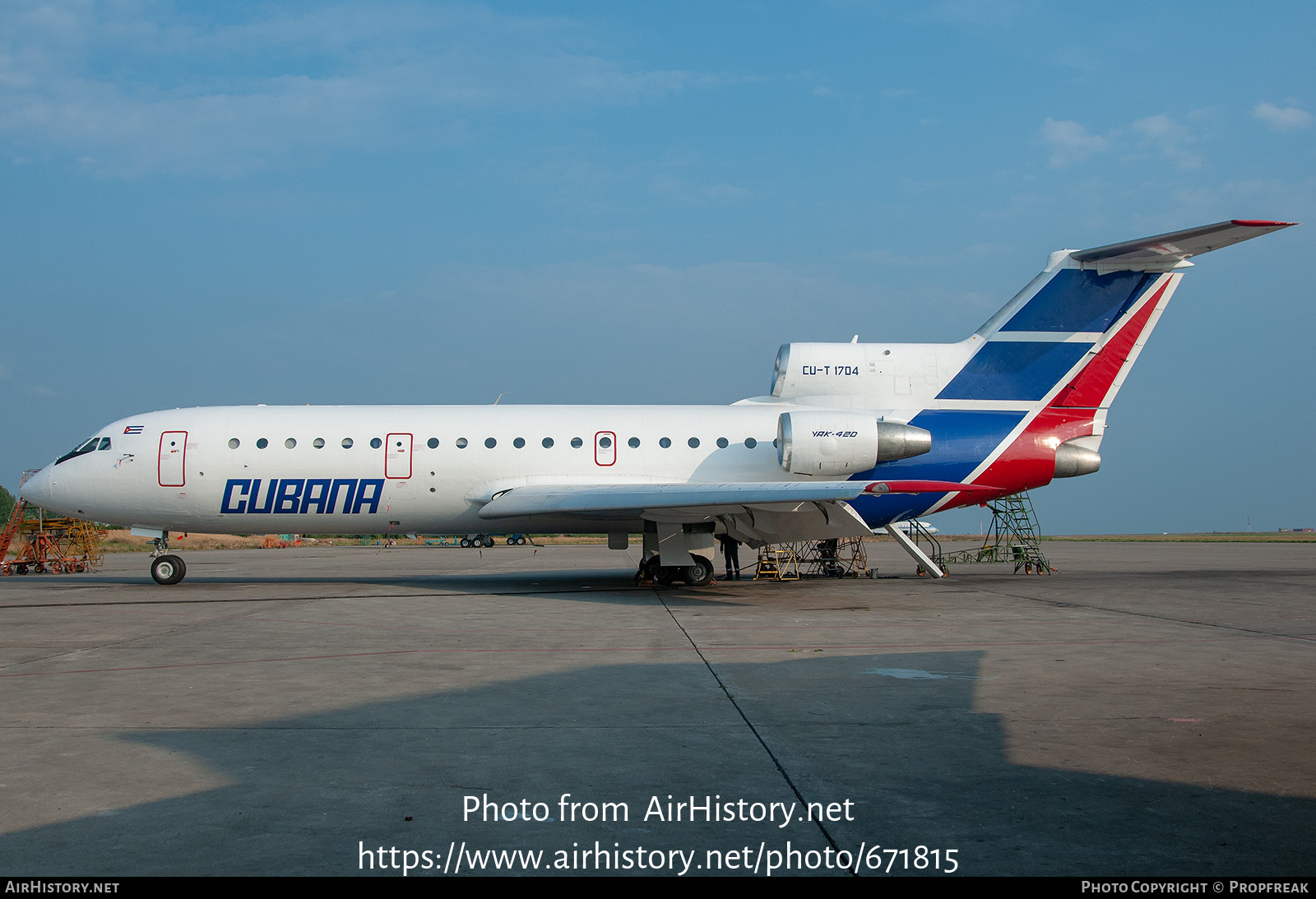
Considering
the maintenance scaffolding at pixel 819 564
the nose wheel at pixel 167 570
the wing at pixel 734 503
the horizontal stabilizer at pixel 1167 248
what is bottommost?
the maintenance scaffolding at pixel 819 564

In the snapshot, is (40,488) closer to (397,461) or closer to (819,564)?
(397,461)

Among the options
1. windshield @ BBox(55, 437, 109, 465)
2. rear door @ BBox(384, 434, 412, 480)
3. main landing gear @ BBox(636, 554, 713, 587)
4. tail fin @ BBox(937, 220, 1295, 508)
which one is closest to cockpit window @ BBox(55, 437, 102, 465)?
windshield @ BBox(55, 437, 109, 465)

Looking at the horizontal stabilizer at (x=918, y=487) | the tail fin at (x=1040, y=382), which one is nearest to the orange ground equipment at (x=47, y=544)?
the horizontal stabilizer at (x=918, y=487)

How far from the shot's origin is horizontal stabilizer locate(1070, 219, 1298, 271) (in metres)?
14.7

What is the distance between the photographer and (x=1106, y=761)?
5039mm

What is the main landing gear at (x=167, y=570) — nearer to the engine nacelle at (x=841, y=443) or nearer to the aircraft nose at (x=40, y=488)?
the aircraft nose at (x=40, y=488)

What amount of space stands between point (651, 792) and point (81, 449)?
17719mm

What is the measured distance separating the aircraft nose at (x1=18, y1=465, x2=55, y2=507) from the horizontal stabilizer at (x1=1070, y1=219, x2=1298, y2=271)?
69.4 ft

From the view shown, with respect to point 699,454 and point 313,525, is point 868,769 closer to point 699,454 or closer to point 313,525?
point 699,454

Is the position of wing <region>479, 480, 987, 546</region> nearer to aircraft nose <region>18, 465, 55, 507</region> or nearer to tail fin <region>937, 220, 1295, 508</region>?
tail fin <region>937, 220, 1295, 508</region>

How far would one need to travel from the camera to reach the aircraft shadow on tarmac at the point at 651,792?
3.70 m

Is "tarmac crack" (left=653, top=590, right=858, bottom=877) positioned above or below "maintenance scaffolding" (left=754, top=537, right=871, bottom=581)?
above

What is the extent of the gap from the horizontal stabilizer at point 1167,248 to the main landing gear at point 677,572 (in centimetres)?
969
